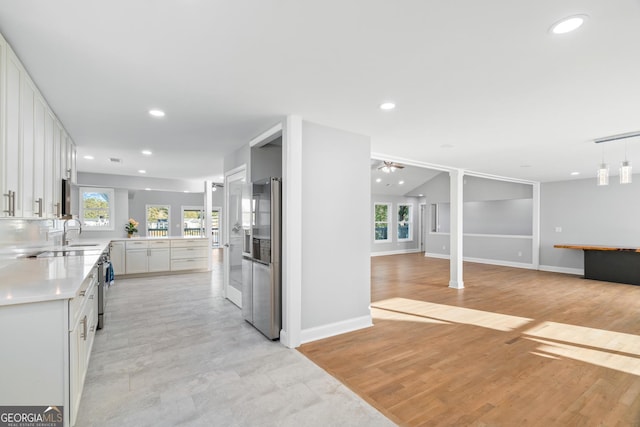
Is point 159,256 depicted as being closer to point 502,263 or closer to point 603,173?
point 603,173

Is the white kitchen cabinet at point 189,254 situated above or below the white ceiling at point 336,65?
below

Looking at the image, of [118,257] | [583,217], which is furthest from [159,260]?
[583,217]

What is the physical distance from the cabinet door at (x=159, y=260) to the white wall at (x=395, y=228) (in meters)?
7.00

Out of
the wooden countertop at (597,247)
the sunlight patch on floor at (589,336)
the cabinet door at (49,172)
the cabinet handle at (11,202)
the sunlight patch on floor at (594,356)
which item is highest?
the cabinet door at (49,172)

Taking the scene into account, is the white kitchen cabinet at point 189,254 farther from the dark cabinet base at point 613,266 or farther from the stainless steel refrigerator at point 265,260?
the dark cabinet base at point 613,266

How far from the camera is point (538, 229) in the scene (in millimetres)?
8664

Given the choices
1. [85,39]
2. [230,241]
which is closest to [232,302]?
[230,241]

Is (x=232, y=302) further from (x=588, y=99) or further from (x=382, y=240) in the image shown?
(x=382, y=240)

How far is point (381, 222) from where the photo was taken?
1223cm

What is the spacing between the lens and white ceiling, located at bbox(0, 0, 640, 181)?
162 centimetres

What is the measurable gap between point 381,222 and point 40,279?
11.1 metres

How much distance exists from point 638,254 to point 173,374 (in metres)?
9.39

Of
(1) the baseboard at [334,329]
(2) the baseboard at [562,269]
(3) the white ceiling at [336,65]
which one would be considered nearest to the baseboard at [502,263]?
(2) the baseboard at [562,269]

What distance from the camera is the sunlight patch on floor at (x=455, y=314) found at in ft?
13.4
